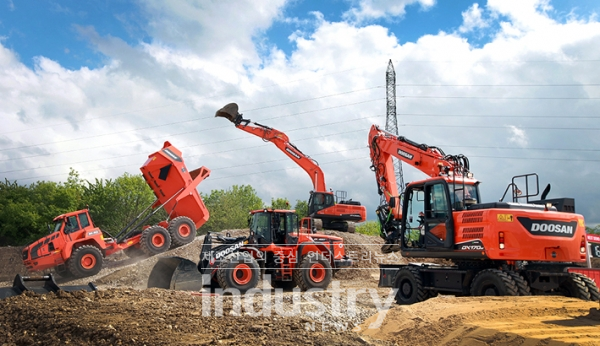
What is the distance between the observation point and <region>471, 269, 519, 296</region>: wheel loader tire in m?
9.10

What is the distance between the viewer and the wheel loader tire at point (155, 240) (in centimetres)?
2048

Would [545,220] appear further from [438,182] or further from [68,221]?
[68,221]

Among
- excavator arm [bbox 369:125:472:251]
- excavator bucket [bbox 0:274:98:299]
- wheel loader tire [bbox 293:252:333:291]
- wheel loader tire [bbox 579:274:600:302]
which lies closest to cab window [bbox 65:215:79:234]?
excavator bucket [bbox 0:274:98:299]

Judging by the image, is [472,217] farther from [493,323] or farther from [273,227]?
[273,227]

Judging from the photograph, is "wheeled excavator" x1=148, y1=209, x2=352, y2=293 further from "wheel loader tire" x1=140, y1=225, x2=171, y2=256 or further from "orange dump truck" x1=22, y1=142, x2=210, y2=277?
"wheel loader tire" x1=140, y1=225, x2=171, y2=256

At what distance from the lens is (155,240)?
20.7 metres

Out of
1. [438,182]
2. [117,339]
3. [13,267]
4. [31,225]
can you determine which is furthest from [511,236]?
[31,225]

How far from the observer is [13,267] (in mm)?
26453

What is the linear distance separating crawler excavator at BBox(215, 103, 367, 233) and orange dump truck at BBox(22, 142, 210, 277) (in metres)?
3.26

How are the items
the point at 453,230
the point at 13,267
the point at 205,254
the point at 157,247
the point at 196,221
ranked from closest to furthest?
1. the point at 453,230
2. the point at 205,254
3. the point at 157,247
4. the point at 196,221
5. the point at 13,267

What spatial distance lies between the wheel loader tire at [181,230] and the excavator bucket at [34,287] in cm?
1027

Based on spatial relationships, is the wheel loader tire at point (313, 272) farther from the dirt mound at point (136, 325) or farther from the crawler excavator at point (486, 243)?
the dirt mound at point (136, 325)

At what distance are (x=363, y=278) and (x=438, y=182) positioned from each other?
9.95 m

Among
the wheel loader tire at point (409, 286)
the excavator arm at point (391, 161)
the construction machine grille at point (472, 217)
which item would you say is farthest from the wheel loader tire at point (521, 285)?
the excavator arm at point (391, 161)
